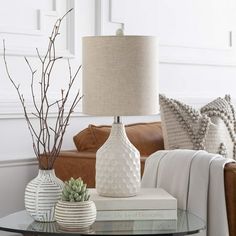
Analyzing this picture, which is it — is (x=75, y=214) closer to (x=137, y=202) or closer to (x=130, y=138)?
(x=137, y=202)

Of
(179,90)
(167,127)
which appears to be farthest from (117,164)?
(179,90)

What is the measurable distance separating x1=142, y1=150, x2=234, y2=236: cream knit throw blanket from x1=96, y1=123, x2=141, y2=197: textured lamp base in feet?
0.68

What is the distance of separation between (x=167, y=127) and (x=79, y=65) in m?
0.59

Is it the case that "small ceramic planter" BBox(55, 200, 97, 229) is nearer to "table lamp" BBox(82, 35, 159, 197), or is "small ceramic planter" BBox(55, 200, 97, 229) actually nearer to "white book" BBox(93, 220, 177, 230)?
"white book" BBox(93, 220, 177, 230)

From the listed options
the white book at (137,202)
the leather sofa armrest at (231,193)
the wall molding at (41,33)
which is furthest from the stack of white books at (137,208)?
the wall molding at (41,33)

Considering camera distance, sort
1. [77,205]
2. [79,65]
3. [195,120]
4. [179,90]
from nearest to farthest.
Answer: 1. [77,205]
2. [195,120]
3. [79,65]
4. [179,90]

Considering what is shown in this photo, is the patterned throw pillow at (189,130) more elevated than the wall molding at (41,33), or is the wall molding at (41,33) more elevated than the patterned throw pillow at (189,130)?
the wall molding at (41,33)

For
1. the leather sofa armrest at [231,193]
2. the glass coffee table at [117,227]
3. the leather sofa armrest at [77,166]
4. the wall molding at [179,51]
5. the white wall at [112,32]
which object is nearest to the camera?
the glass coffee table at [117,227]

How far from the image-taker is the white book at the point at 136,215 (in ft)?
7.45

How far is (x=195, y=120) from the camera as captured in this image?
297 cm

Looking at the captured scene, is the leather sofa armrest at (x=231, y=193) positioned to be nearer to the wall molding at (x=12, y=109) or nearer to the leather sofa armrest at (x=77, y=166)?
the leather sofa armrest at (x=77, y=166)

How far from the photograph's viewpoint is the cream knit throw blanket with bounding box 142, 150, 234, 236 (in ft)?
7.88

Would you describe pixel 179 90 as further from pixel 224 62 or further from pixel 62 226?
pixel 62 226

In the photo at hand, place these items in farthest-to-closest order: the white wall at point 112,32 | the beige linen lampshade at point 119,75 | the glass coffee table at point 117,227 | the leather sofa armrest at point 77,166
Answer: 1. the white wall at point 112,32
2. the leather sofa armrest at point 77,166
3. the beige linen lampshade at point 119,75
4. the glass coffee table at point 117,227
